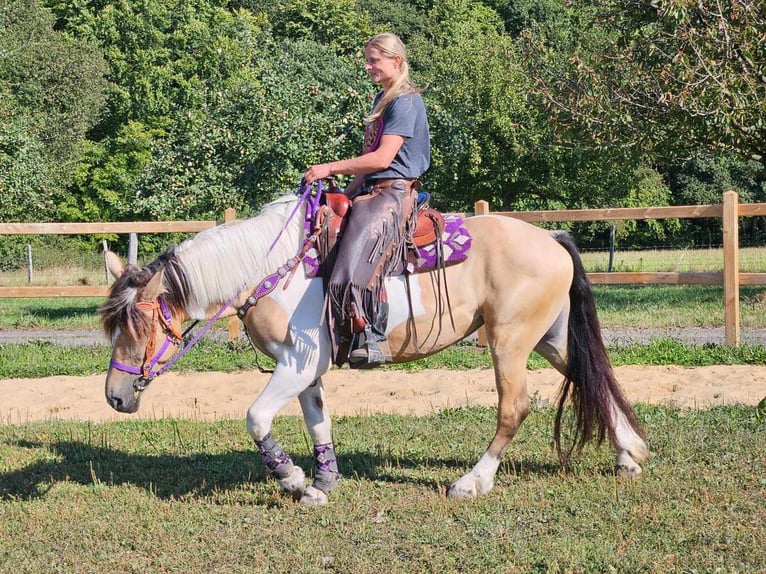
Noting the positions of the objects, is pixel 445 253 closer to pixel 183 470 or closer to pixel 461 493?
pixel 461 493

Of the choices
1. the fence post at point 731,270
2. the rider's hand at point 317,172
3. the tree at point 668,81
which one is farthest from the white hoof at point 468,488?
the tree at point 668,81

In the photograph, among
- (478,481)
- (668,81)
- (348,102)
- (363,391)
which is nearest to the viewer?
(478,481)

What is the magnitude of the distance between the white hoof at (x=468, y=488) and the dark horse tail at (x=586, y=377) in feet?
2.15

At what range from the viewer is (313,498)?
538cm

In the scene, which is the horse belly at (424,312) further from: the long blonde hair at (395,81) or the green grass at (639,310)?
the green grass at (639,310)

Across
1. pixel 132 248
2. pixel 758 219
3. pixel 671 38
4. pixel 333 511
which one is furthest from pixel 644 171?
pixel 333 511

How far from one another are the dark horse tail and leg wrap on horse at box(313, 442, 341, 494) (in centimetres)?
148

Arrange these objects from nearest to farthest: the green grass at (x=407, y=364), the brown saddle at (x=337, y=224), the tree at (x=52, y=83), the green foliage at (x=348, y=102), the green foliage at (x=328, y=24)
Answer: the brown saddle at (x=337, y=224)
the green grass at (x=407, y=364)
the green foliage at (x=348, y=102)
the tree at (x=52, y=83)
the green foliage at (x=328, y=24)

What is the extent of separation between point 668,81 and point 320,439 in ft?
33.6

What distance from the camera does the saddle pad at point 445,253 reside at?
17.9ft

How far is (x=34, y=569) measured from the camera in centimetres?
445

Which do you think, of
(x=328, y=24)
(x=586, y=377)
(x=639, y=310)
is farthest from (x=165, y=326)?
(x=328, y=24)

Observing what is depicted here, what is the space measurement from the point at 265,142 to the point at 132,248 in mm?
5181

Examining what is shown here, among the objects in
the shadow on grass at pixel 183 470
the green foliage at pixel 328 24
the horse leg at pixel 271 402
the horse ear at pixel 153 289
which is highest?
the green foliage at pixel 328 24
